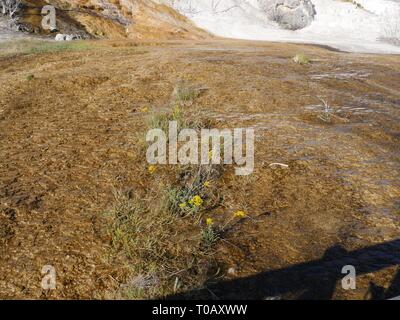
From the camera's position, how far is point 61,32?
19766 millimetres

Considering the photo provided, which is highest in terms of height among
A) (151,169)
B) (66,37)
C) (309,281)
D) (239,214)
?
(66,37)

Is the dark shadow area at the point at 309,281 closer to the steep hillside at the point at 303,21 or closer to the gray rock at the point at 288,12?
the steep hillside at the point at 303,21

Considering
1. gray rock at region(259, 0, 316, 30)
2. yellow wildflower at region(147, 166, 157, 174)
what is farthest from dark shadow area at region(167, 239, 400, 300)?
gray rock at region(259, 0, 316, 30)

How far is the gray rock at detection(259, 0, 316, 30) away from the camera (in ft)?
90.2

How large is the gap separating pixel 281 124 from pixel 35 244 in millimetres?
4465

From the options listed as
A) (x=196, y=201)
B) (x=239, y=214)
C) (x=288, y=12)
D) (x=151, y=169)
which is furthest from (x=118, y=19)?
(x=239, y=214)

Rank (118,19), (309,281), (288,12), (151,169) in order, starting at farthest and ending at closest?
(288,12) → (118,19) → (151,169) → (309,281)

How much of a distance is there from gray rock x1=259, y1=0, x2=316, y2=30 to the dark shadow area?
990 inches

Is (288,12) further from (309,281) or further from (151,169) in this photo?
(309,281)

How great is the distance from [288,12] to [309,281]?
26.5 meters

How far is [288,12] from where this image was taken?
27688 millimetres

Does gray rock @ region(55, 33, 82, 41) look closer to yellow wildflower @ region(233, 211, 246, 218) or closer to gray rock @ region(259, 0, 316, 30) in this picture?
gray rock @ region(259, 0, 316, 30)
